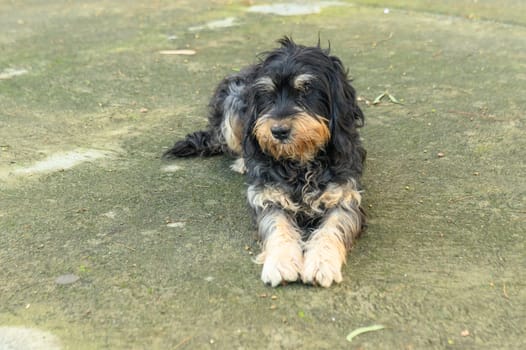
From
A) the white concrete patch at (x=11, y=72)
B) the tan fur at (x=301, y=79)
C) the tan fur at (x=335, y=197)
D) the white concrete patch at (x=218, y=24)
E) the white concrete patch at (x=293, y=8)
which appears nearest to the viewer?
the tan fur at (x=301, y=79)

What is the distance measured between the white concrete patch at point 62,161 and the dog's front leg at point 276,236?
1.78 meters

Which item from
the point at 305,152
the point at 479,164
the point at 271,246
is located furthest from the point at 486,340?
the point at 479,164

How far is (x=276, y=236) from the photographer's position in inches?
156

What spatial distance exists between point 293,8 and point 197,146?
5.98 m

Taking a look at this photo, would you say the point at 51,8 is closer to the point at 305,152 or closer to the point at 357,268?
the point at 305,152

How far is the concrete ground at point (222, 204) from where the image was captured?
10.7 feet

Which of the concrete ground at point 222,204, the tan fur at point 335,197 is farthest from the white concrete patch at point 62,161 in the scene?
the tan fur at point 335,197

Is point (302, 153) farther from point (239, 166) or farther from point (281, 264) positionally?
point (239, 166)

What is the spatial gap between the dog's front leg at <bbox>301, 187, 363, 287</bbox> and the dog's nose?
1.74ft

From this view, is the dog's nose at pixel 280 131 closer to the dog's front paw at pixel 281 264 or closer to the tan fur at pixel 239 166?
the dog's front paw at pixel 281 264

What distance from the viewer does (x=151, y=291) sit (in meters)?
3.57

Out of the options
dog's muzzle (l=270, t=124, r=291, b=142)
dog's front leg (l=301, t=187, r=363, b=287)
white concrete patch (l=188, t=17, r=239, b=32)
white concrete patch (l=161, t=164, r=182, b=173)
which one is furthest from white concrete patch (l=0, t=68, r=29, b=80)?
dog's front leg (l=301, t=187, r=363, b=287)

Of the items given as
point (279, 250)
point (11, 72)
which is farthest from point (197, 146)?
point (11, 72)

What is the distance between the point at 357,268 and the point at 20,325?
6.25 ft
